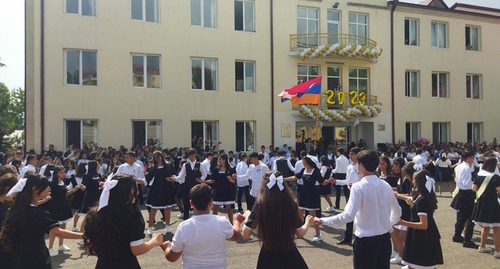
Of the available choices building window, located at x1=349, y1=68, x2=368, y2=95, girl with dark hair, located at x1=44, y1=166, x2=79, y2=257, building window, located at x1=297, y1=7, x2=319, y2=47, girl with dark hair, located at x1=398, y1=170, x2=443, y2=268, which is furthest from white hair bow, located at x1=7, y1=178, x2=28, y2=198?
building window, located at x1=349, y1=68, x2=368, y2=95

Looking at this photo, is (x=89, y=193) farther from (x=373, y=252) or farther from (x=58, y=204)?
(x=373, y=252)

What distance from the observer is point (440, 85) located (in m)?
24.3

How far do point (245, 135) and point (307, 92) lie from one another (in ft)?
18.8

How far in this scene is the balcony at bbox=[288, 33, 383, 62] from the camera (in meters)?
19.8

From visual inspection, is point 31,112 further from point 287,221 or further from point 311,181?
point 287,221

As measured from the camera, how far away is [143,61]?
18.1 meters

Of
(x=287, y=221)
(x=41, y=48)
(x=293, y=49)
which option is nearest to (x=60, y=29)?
(x=41, y=48)

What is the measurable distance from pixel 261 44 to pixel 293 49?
1.76 metres

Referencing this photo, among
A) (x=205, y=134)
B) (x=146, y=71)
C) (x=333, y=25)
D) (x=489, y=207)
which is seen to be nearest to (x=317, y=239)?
(x=489, y=207)

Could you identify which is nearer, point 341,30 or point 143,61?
point 143,61

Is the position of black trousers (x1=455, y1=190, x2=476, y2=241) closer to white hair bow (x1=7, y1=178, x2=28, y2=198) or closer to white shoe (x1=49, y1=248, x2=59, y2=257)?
white hair bow (x1=7, y1=178, x2=28, y2=198)

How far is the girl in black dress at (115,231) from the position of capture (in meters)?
3.46

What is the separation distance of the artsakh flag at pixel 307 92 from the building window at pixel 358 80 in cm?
765

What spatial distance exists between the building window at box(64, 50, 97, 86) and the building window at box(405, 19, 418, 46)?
17758 mm
